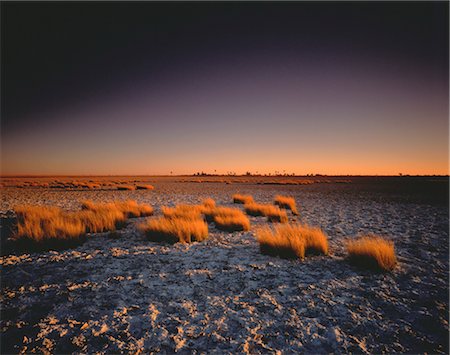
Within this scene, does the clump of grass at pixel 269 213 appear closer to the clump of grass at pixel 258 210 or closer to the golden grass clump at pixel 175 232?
the clump of grass at pixel 258 210

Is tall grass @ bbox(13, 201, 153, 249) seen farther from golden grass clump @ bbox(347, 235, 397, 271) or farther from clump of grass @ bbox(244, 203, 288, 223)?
golden grass clump @ bbox(347, 235, 397, 271)

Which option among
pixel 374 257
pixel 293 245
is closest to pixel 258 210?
pixel 293 245

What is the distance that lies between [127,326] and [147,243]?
354 cm

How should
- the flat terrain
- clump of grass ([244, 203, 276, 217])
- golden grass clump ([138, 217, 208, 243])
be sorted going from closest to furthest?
the flat terrain → golden grass clump ([138, 217, 208, 243]) → clump of grass ([244, 203, 276, 217])

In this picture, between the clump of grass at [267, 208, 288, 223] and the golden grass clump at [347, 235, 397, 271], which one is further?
the clump of grass at [267, 208, 288, 223]

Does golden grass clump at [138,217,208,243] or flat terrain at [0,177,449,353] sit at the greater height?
golden grass clump at [138,217,208,243]

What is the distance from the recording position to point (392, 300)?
371 centimetres

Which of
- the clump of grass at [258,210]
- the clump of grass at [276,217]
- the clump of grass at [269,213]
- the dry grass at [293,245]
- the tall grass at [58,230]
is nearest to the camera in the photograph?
the dry grass at [293,245]

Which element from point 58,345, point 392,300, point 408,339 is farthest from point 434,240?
point 58,345

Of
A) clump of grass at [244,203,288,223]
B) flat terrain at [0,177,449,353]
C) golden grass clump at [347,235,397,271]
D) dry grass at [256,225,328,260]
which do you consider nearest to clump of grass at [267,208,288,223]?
clump of grass at [244,203,288,223]

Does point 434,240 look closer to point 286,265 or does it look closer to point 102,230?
point 286,265

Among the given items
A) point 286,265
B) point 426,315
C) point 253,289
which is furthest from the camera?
point 286,265

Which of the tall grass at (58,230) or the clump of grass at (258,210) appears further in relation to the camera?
the clump of grass at (258,210)

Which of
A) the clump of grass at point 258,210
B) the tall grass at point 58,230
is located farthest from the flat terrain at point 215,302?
the clump of grass at point 258,210
